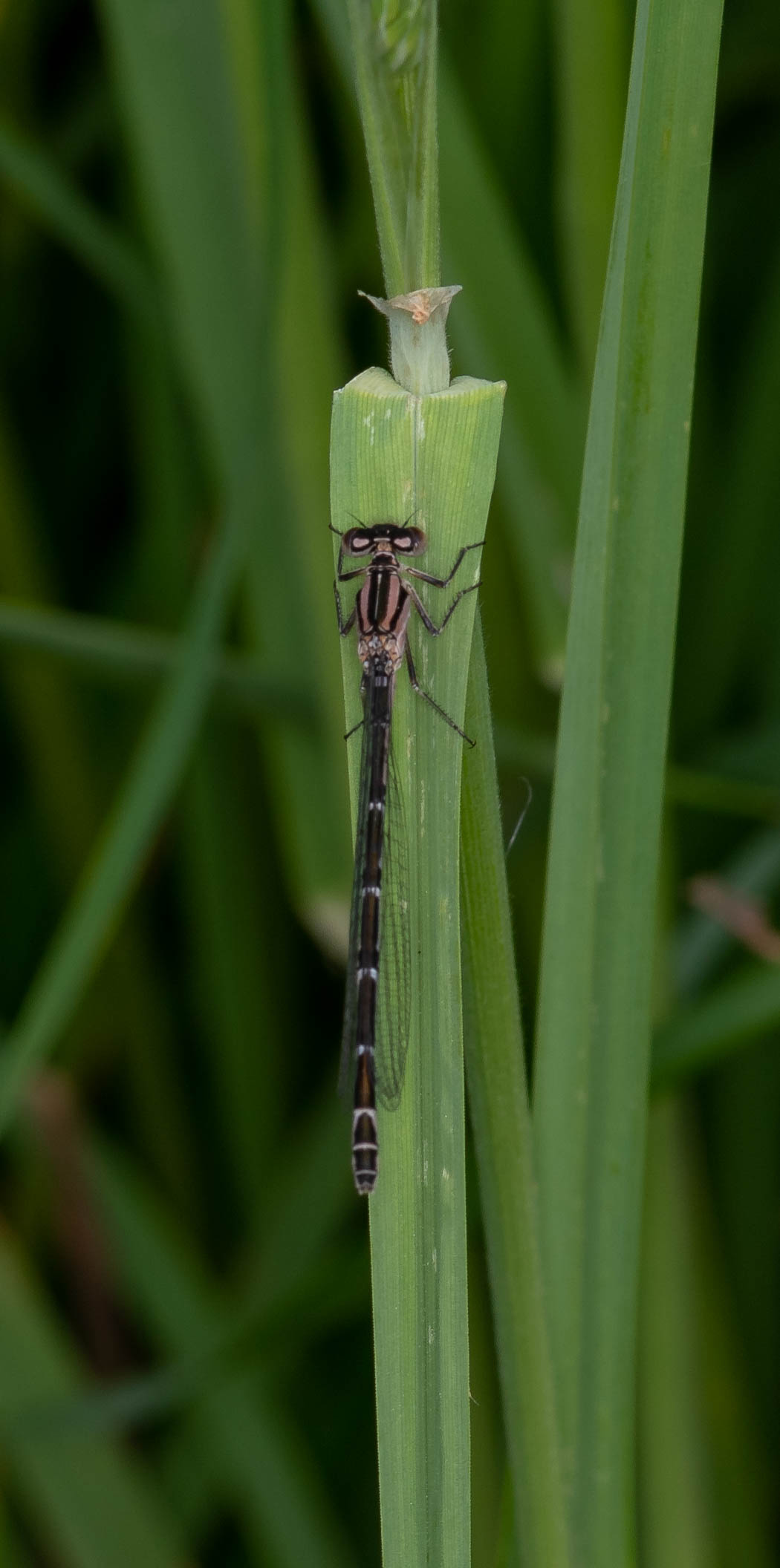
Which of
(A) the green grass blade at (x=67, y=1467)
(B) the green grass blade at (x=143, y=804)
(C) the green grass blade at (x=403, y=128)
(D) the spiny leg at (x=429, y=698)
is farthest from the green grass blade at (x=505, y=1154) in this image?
(A) the green grass blade at (x=67, y=1467)

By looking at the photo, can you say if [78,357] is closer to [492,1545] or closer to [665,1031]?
[665,1031]

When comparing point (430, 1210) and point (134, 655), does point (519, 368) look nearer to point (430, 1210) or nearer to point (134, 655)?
point (134, 655)

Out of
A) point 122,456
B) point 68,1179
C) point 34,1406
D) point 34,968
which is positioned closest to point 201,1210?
point 68,1179

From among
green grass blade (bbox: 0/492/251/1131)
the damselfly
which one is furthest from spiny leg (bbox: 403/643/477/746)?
green grass blade (bbox: 0/492/251/1131)

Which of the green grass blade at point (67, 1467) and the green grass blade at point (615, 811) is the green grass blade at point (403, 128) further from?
the green grass blade at point (67, 1467)

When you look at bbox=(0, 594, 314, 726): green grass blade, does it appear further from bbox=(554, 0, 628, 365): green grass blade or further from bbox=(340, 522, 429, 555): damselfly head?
bbox=(554, 0, 628, 365): green grass blade

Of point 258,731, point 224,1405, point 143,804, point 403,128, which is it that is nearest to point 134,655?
point 143,804
